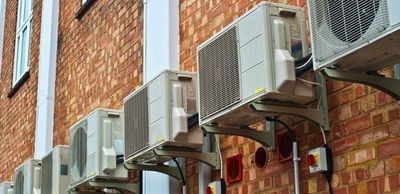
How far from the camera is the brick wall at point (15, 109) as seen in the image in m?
9.25

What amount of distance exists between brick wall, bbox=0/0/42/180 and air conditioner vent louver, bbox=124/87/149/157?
406cm

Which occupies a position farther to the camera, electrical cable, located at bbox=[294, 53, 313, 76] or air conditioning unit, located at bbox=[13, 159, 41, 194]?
air conditioning unit, located at bbox=[13, 159, 41, 194]

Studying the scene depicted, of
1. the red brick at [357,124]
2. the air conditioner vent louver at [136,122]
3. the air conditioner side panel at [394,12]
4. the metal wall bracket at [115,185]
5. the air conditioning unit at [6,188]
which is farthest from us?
the air conditioning unit at [6,188]

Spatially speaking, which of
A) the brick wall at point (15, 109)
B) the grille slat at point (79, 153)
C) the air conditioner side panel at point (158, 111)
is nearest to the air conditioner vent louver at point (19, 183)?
the brick wall at point (15, 109)

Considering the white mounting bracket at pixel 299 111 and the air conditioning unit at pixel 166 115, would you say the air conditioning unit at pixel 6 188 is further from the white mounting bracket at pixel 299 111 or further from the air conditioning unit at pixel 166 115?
the white mounting bracket at pixel 299 111

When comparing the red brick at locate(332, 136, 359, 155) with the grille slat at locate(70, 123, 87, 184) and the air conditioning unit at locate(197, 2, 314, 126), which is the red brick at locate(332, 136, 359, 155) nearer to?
the air conditioning unit at locate(197, 2, 314, 126)

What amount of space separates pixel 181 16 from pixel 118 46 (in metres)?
1.25

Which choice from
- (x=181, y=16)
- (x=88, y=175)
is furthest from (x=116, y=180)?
(x=181, y=16)

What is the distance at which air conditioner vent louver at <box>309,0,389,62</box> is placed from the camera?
309cm

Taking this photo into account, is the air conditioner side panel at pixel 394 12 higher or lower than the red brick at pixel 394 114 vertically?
higher

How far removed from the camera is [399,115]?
136 inches

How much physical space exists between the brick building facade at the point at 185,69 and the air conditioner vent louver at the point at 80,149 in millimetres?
589

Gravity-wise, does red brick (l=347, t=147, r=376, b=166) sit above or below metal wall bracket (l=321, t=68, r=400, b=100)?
below

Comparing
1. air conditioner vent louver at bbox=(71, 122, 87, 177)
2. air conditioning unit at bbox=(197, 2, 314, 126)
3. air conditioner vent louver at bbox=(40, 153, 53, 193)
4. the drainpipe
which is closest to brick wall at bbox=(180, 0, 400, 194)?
air conditioning unit at bbox=(197, 2, 314, 126)
